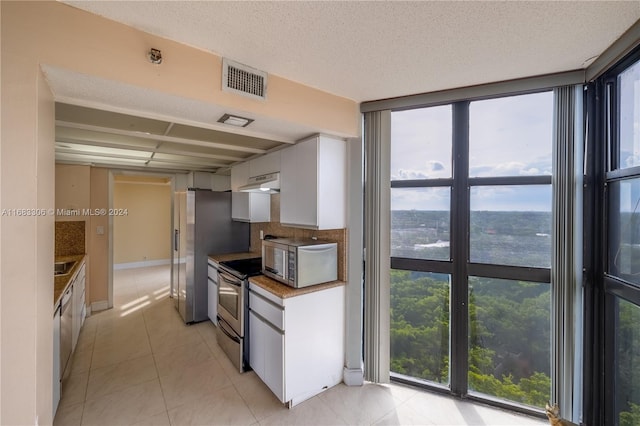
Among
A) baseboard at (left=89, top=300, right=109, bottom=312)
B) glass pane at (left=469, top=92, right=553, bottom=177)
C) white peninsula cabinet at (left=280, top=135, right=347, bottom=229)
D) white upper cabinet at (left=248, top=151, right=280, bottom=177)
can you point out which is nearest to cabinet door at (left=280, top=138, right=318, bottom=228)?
white peninsula cabinet at (left=280, top=135, right=347, bottom=229)

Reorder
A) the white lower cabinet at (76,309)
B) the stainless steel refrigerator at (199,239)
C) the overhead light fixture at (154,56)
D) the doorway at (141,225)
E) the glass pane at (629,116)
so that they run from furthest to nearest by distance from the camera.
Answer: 1. the doorway at (141,225)
2. the stainless steel refrigerator at (199,239)
3. the white lower cabinet at (76,309)
4. the glass pane at (629,116)
5. the overhead light fixture at (154,56)

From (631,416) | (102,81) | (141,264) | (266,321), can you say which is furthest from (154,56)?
(141,264)

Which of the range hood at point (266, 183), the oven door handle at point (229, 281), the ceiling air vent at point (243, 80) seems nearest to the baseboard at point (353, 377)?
the oven door handle at point (229, 281)

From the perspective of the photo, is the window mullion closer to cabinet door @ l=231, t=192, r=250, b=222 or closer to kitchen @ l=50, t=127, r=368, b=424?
kitchen @ l=50, t=127, r=368, b=424

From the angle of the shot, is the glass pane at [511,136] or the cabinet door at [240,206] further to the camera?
the cabinet door at [240,206]

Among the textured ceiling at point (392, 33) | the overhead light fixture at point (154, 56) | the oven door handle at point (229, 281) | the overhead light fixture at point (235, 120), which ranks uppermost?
the textured ceiling at point (392, 33)

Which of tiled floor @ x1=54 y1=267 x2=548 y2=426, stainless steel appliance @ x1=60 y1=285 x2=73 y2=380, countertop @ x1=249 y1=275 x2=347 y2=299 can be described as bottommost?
tiled floor @ x1=54 y1=267 x2=548 y2=426

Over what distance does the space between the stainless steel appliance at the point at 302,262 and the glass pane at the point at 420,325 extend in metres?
0.64

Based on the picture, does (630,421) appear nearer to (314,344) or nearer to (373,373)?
(373,373)

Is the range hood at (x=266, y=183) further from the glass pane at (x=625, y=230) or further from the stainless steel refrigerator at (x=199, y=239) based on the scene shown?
the glass pane at (x=625, y=230)

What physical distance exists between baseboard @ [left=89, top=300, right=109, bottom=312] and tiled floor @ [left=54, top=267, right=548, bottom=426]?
1.10 meters

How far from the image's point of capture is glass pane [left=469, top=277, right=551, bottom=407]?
2014 millimetres

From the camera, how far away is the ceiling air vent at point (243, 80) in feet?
5.37

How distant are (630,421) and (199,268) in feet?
14.0
